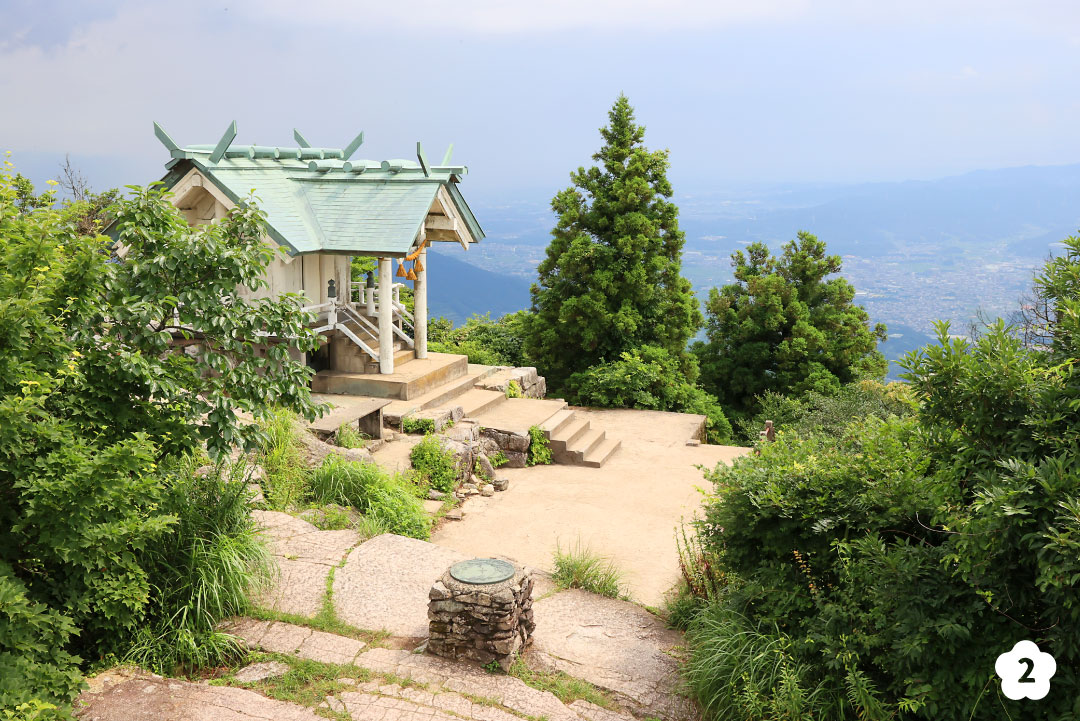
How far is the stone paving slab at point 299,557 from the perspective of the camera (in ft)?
21.3

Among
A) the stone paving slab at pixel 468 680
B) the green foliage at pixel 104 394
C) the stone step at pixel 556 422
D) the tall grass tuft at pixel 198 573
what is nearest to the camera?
the green foliage at pixel 104 394

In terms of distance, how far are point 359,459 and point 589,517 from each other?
314 centimetres

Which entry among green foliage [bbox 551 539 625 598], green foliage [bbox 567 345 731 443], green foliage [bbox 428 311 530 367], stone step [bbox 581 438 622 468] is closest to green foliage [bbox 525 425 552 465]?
stone step [bbox 581 438 622 468]

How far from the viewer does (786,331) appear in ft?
75.0

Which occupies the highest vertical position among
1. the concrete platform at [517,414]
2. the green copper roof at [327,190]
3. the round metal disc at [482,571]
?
the green copper roof at [327,190]

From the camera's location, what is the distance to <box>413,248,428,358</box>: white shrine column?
15609 millimetres

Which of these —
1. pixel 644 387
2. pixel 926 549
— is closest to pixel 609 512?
pixel 926 549

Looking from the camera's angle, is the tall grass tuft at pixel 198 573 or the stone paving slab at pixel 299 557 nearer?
the tall grass tuft at pixel 198 573

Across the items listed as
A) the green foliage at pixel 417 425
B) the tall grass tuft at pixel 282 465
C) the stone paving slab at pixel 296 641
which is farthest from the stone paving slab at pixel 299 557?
the green foliage at pixel 417 425

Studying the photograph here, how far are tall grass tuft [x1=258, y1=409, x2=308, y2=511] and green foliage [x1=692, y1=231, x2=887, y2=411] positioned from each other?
51.0 ft

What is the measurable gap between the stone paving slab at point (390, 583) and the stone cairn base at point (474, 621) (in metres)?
0.43

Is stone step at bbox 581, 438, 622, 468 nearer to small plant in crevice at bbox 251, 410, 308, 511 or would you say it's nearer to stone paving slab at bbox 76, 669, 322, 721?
small plant in crevice at bbox 251, 410, 308, 511

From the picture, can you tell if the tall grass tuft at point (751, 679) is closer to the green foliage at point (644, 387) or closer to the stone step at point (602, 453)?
the stone step at point (602, 453)

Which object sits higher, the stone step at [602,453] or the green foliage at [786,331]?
the green foliage at [786,331]
